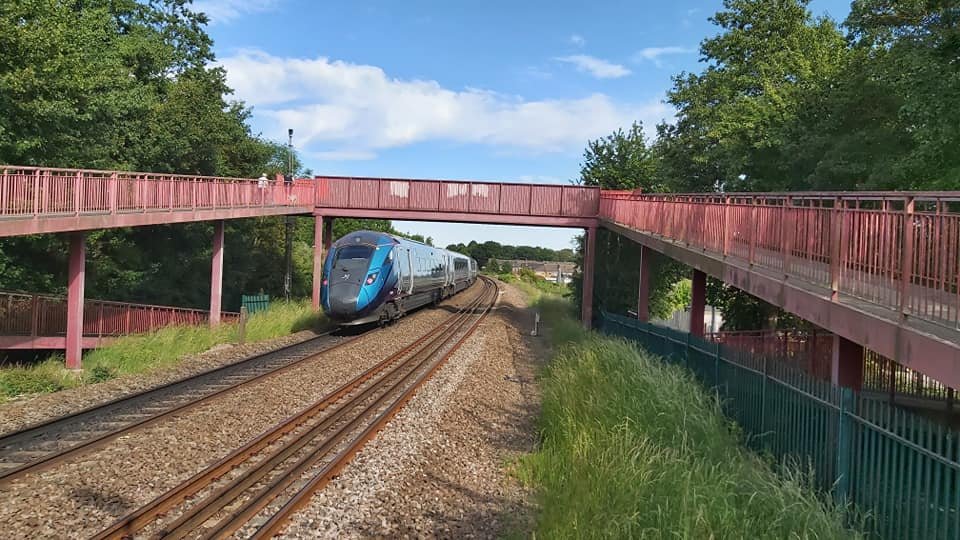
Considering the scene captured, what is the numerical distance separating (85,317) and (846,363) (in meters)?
19.2

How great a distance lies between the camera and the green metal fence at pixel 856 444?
5066 millimetres

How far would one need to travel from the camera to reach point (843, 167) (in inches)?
597

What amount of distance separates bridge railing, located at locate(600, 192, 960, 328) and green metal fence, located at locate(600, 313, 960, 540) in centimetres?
96

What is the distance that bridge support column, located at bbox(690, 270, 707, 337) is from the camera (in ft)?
50.9

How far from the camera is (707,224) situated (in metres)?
12.1

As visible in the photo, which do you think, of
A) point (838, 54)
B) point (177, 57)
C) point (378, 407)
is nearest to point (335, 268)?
point (378, 407)

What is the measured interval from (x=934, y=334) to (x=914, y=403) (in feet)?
27.4

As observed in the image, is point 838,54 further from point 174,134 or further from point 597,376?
point 174,134

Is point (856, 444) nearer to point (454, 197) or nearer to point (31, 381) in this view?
point (31, 381)

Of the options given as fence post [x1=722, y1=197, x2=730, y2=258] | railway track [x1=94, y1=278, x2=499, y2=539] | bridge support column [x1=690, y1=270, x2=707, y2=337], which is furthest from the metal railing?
railway track [x1=94, y1=278, x2=499, y2=539]

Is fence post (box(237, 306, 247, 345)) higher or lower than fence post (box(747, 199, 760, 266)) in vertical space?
lower

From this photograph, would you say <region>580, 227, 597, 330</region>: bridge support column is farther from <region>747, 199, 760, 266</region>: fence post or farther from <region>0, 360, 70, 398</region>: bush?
<region>0, 360, 70, 398</region>: bush

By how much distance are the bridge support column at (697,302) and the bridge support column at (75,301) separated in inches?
545

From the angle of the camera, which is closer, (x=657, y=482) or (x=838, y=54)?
(x=657, y=482)
